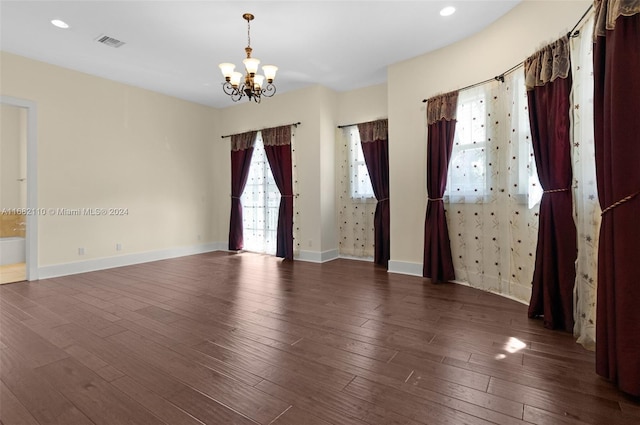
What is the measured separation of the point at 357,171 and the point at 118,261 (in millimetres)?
4472

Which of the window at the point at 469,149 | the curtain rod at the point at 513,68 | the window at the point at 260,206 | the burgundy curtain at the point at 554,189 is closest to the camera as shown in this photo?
the curtain rod at the point at 513,68

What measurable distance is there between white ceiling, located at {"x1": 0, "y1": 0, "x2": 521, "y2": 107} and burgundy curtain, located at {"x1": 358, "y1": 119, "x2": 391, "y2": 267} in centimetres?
92

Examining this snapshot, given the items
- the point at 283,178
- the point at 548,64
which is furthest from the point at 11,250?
the point at 548,64

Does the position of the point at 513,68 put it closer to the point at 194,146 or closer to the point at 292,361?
the point at 292,361

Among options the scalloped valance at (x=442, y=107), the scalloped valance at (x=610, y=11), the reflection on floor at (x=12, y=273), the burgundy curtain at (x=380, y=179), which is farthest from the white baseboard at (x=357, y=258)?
the reflection on floor at (x=12, y=273)

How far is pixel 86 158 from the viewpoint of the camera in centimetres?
488

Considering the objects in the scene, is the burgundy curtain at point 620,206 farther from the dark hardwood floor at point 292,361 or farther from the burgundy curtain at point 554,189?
the burgundy curtain at point 554,189

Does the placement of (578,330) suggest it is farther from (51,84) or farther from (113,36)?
(51,84)

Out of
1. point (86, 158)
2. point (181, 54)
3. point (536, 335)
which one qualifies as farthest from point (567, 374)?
point (86, 158)

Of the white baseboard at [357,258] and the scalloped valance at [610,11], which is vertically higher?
the scalloped valance at [610,11]

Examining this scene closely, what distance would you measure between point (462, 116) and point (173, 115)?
528 cm

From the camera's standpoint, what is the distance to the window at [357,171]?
550 cm

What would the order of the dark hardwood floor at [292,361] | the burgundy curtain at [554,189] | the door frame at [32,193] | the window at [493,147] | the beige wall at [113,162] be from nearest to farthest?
the dark hardwood floor at [292,361], the burgundy curtain at [554,189], the window at [493,147], the door frame at [32,193], the beige wall at [113,162]

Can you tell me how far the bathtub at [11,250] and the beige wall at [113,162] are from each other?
1.94 metres
